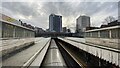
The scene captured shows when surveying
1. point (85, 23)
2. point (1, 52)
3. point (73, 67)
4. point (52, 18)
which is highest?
point (52, 18)

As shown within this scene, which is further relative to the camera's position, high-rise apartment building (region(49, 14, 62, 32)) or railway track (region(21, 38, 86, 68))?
high-rise apartment building (region(49, 14, 62, 32))

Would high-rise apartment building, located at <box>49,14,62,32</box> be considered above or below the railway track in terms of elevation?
above

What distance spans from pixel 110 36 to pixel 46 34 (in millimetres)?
74889

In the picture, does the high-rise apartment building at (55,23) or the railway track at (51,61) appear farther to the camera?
the high-rise apartment building at (55,23)

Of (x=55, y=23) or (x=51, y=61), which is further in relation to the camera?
(x=55, y=23)

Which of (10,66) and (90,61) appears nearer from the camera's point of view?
(10,66)

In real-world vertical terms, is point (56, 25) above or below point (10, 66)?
above

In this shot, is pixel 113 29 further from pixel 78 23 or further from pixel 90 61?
pixel 78 23

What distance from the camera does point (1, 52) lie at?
21.7ft

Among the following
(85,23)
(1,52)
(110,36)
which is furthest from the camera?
(85,23)

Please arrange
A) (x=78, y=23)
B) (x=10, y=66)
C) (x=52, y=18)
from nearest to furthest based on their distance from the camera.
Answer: (x=10, y=66)
(x=78, y=23)
(x=52, y=18)

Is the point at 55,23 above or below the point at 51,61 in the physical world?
above

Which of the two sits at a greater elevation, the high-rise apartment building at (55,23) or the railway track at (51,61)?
the high-rise apartment building at (55,23)

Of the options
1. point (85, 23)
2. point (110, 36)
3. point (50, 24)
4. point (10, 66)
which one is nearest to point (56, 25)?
point (50, 24)
